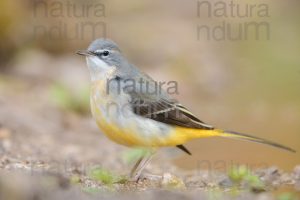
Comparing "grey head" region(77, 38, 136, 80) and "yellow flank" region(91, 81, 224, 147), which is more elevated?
"grey head" region(77, 38, 136, 80)

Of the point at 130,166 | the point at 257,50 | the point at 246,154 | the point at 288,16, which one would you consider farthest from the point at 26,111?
the point at 288,16

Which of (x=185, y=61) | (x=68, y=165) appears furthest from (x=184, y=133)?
(x=185, y=61)

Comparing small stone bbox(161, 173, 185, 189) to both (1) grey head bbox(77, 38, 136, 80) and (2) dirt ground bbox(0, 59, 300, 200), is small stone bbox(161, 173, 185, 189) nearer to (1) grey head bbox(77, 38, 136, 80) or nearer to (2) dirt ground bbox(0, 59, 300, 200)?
(2) dirt ground bbox(0, 59, 300, 200)

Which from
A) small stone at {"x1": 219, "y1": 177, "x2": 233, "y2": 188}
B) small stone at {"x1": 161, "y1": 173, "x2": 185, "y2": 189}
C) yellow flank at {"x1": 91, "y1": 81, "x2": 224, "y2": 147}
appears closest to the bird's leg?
yellow flank at {"x1": 91, "y1": 81, "x2": 224, "y2": 147}

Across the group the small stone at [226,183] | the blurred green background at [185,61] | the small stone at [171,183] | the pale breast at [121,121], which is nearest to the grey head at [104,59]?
the pale breast at [121,121]

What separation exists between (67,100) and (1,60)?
2.40 meters

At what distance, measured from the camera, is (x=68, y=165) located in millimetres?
9367

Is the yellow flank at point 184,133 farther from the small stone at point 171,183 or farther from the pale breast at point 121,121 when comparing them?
the small stone at point 171,183

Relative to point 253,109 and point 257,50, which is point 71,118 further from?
point 257,50

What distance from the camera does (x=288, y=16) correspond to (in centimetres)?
1952

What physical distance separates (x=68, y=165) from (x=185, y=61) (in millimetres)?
7127

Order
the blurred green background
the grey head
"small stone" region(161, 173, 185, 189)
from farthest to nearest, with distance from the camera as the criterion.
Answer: the blurred green background < the grey head < "small stone" region(161, 173, 185, 189)

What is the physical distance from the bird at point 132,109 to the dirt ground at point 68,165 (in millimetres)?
458

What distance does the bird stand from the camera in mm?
8375
